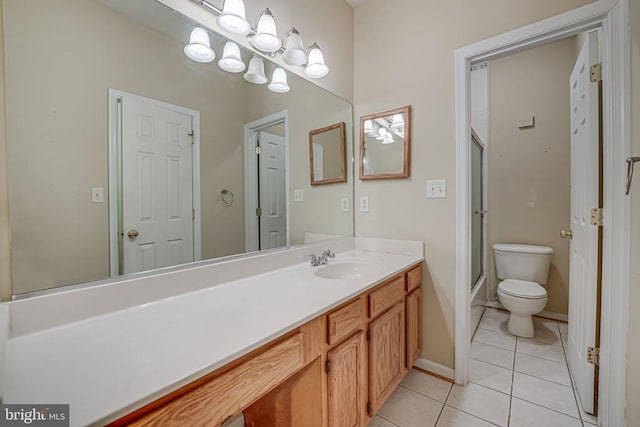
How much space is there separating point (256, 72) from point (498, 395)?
2.27 m

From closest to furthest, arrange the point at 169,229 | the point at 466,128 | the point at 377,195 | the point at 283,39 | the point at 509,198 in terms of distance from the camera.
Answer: the point at 169,229 → the point at 283,39 → the point at 466,128 → the point at 377,195 → the point at 509,198

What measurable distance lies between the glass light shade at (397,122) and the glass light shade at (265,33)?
924 millimetres

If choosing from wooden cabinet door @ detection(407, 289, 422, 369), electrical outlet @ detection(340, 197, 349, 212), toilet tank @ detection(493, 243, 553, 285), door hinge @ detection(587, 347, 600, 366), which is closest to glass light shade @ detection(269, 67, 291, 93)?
electrical outlet @ detection(340, 197, 349, 212)

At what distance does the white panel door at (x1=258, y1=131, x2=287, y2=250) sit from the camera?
148cm

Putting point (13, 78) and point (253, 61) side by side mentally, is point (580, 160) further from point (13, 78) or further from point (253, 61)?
point (13, 78)

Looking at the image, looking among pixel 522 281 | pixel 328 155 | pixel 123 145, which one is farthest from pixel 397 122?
pixel 522 281

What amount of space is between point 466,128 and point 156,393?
183 cm

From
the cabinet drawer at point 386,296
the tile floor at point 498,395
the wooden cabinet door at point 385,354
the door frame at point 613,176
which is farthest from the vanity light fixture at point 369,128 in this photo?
the tile floor at point 498,395

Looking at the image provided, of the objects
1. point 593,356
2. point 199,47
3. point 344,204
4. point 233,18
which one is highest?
point 233,18

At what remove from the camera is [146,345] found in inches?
26.4

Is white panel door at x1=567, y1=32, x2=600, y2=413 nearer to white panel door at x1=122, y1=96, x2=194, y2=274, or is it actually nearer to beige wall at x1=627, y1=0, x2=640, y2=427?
beige wall at x1=627, y1=0, x2=640, y2=427

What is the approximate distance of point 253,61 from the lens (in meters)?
1.37

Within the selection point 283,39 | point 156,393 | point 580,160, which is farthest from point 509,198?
point 156,393

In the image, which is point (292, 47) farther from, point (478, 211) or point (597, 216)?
point (478, 211)
